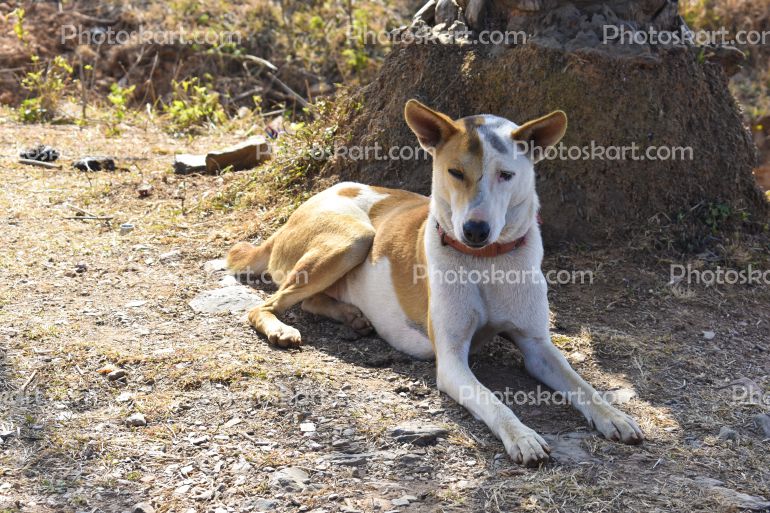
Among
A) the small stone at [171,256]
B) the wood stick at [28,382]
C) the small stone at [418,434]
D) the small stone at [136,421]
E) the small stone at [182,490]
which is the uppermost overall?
the small stone at [418,434]

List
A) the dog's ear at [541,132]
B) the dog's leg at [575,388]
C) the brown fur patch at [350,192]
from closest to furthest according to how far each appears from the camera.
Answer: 1. the dog's leg at [575,388]
2. the dog's ear at [541,132]
3. the brown fur patch at [350,192]

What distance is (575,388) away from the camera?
13.9 feet

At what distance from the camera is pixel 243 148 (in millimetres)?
8016

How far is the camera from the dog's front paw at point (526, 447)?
11.9 ft

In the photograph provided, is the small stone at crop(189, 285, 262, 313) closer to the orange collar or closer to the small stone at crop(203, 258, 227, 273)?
the small stone at crop(203, 258, 227, 273)

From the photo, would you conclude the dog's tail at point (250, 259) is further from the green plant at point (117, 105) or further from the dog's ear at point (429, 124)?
the green plant at point (117, 105)

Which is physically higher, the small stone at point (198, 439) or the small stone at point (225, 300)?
the small stone at point (198, 439)

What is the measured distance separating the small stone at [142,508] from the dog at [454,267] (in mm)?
1441

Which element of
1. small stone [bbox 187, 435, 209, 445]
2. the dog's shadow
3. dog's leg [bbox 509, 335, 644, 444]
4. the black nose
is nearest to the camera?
small stone [bbox 187, 435, 209, 445]

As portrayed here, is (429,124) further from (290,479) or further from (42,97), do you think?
(42,97)

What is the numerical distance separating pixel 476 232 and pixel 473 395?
74 centimetres

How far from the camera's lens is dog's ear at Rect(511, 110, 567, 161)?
13.9ft

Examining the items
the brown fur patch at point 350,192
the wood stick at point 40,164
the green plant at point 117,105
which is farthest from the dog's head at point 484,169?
the green plant at point 117,105

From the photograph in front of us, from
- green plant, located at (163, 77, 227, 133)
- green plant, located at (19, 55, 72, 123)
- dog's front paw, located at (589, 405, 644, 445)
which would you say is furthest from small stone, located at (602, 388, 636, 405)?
green plant, located at (19, 55, 72, 123)
